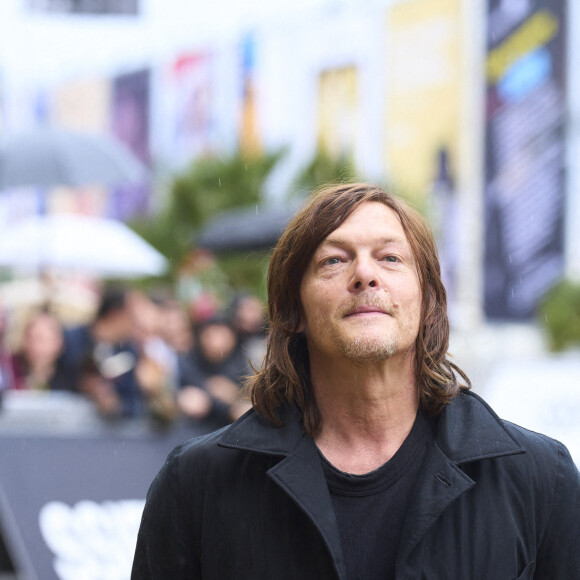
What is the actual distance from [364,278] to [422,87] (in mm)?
34480

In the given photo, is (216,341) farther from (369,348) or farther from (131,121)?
(131,121)

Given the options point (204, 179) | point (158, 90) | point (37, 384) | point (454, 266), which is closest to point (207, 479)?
point (37, 384)

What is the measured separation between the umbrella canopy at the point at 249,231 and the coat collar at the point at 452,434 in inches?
266

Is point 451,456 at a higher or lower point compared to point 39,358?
higher

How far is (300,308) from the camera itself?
251cm

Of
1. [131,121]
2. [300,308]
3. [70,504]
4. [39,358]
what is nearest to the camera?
[300,308]

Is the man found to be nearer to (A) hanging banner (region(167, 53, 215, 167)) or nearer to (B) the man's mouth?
(B) the man's mouth

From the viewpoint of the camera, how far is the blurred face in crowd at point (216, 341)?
698cm

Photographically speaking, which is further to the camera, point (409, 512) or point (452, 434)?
point (452, 434)

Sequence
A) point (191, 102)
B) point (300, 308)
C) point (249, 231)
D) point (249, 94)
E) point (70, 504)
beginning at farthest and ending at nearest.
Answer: point (191, 102) → point (249, 94) → point (249, 231) → point (70, 504) → point (300, 308)

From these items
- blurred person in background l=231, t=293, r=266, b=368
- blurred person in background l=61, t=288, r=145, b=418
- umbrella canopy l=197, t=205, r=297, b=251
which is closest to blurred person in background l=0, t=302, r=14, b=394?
blurred person in background l=61, t=288, r=145, b=418

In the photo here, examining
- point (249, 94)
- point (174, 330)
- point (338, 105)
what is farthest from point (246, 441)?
point (249, 94)

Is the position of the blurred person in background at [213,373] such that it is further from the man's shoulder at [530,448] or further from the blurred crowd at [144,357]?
the man's shoulder at [530,448]

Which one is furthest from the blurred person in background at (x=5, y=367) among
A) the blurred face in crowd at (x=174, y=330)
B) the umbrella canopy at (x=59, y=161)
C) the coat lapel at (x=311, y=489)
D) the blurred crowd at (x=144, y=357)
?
the coat lapel at (x=311, y=489)
